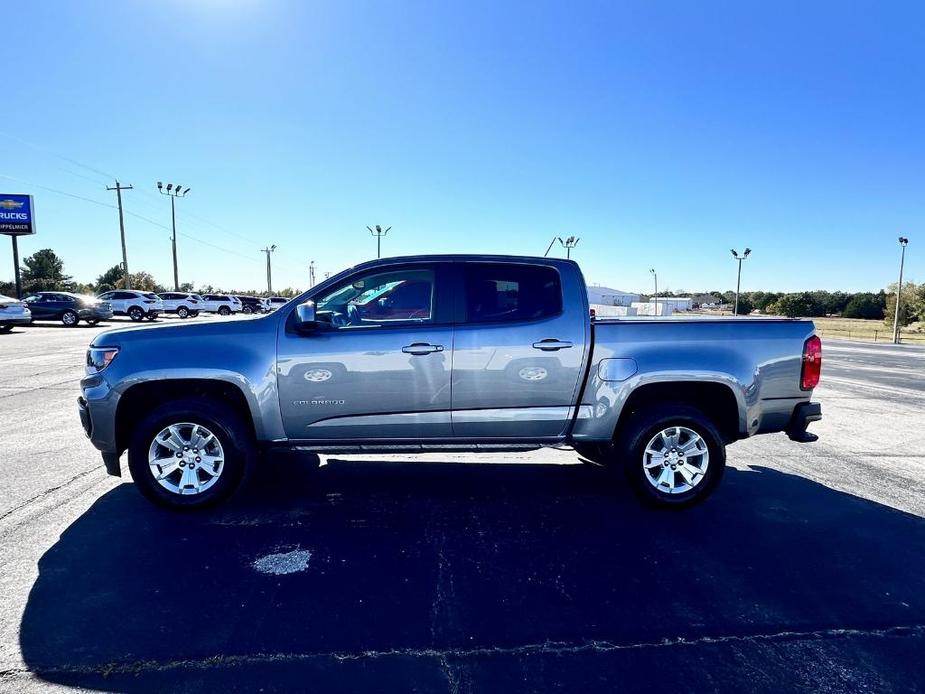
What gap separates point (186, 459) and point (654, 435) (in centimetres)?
368

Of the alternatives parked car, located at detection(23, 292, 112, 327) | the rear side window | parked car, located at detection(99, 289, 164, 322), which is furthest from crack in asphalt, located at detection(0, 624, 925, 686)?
parked car, located at detection(99, 289, 164, 322)

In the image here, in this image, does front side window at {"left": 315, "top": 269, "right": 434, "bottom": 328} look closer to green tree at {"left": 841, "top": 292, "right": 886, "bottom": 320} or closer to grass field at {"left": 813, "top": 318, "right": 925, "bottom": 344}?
grass field at {"left": 813, "top": 318, "right": 925, "bottom": 344}

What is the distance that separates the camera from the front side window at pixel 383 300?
423 cm

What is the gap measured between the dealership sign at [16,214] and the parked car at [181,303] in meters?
10.2

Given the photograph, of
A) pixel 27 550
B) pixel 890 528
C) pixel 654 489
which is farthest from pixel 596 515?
pixel 27 550

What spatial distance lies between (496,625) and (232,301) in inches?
1776

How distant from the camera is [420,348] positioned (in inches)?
160

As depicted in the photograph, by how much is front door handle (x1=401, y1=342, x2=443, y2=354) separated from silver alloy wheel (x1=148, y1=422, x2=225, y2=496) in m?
1.62

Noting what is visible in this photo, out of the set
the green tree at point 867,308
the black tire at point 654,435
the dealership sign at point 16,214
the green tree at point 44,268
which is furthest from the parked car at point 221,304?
the green tree at point 867,308

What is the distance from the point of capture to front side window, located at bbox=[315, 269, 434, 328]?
4.23 meters

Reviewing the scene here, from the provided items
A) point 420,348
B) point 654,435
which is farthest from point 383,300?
point 654,435

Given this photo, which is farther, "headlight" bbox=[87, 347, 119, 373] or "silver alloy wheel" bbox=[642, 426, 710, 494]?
"silver alloy wheel" bbox=[642, 426, 710, 494]

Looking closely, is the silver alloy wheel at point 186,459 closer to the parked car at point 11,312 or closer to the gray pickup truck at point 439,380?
the gray pickup truck at point 439,380

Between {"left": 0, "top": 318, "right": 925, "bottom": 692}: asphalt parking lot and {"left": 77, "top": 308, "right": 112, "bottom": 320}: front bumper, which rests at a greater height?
{"left": 77, "top": 308, "right": 112, "bottom": 320}: front bumper
